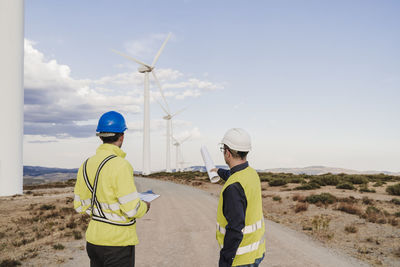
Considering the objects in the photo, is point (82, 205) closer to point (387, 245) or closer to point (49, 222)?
point (387, 245)

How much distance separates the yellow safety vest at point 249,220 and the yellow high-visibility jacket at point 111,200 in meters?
0.89

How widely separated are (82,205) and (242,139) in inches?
78.6

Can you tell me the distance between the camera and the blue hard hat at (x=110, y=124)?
3461 millimetres

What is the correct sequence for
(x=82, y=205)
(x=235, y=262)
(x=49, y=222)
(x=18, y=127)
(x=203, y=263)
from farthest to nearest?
Result: (x=18, y=127) → (x=49, y=222) → (x=203, y=263) → (x=82, y=205) → (x=235, y=262)

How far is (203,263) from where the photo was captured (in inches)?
287

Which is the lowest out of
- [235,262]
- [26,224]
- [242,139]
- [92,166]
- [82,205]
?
[26,224]

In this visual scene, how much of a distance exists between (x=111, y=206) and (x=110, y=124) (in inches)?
36.1

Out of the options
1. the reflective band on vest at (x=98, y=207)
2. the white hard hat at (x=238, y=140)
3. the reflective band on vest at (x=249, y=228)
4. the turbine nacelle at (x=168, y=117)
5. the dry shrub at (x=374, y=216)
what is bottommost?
the dry shrub at (x=374, y=216)

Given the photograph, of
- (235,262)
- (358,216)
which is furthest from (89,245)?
(358,216)

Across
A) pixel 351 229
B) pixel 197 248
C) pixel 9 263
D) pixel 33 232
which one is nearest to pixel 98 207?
pixel 9 263

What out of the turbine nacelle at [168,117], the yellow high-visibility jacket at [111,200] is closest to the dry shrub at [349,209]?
the yellow high-visibility jacket at [111,200]

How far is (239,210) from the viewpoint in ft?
9.67

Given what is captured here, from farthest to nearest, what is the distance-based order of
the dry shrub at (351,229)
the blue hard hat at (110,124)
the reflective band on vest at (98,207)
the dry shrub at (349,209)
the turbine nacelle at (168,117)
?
the turbine nacelle at (168,117), the dry shrub at (349,209), the dry shrub at (351,229), the blue hard hat at (110,124), the reflective band on vest at (98,207)

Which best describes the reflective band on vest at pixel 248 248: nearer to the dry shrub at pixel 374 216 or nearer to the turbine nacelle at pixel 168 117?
the dry shrub at pixel 374 216
